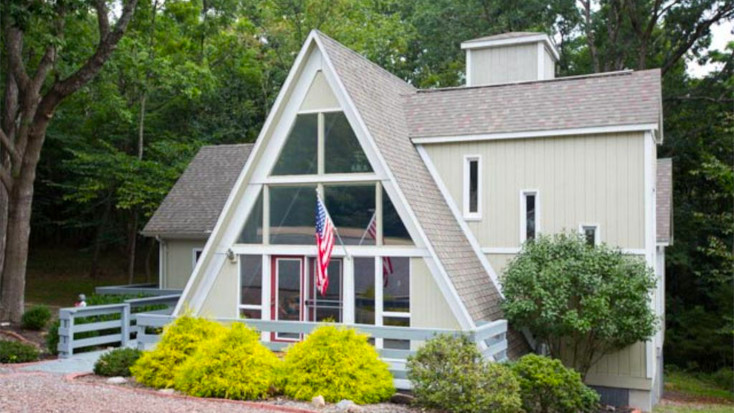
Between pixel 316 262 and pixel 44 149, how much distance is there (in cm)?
2529

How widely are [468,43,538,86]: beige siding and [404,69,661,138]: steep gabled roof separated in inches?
85.5

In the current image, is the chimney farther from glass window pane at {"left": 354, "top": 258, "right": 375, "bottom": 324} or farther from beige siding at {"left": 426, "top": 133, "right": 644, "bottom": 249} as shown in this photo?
glass window pane at {"left": 354, "top": 258, "right": 375, "bottom": 324}

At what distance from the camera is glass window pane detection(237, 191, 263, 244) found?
551 inches

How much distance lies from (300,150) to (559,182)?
17.8 feet

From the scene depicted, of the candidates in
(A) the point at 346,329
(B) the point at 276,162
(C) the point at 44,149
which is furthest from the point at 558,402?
(C) the point at 44,149

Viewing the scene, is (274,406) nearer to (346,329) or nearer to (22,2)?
(346,329)

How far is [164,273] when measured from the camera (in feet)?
71.2

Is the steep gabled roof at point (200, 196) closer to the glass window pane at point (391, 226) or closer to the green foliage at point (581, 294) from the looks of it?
the glass window pane at point (391, 226)

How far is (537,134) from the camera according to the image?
48.0 feet

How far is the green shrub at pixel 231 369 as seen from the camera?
32.7ft

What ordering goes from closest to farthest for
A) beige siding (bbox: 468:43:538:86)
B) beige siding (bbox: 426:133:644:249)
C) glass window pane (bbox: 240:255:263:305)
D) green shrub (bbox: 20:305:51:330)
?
beige siding (bbox: 426:133:644:249) < glass window pane (bbox: 240:255:263:305) < green shrub (bbox: 20:305:51:330) < beige siding (bbox: 468:43:538:86)

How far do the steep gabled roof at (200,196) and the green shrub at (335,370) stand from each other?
434 inches

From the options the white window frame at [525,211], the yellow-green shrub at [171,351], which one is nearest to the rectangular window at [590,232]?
the white window frame at [525,211]

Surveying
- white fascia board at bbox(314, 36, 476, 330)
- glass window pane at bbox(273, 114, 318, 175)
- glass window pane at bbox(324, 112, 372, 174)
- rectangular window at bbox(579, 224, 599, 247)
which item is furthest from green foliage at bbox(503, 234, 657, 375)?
glass window pane at bbox(273, 114, 318, 175)
